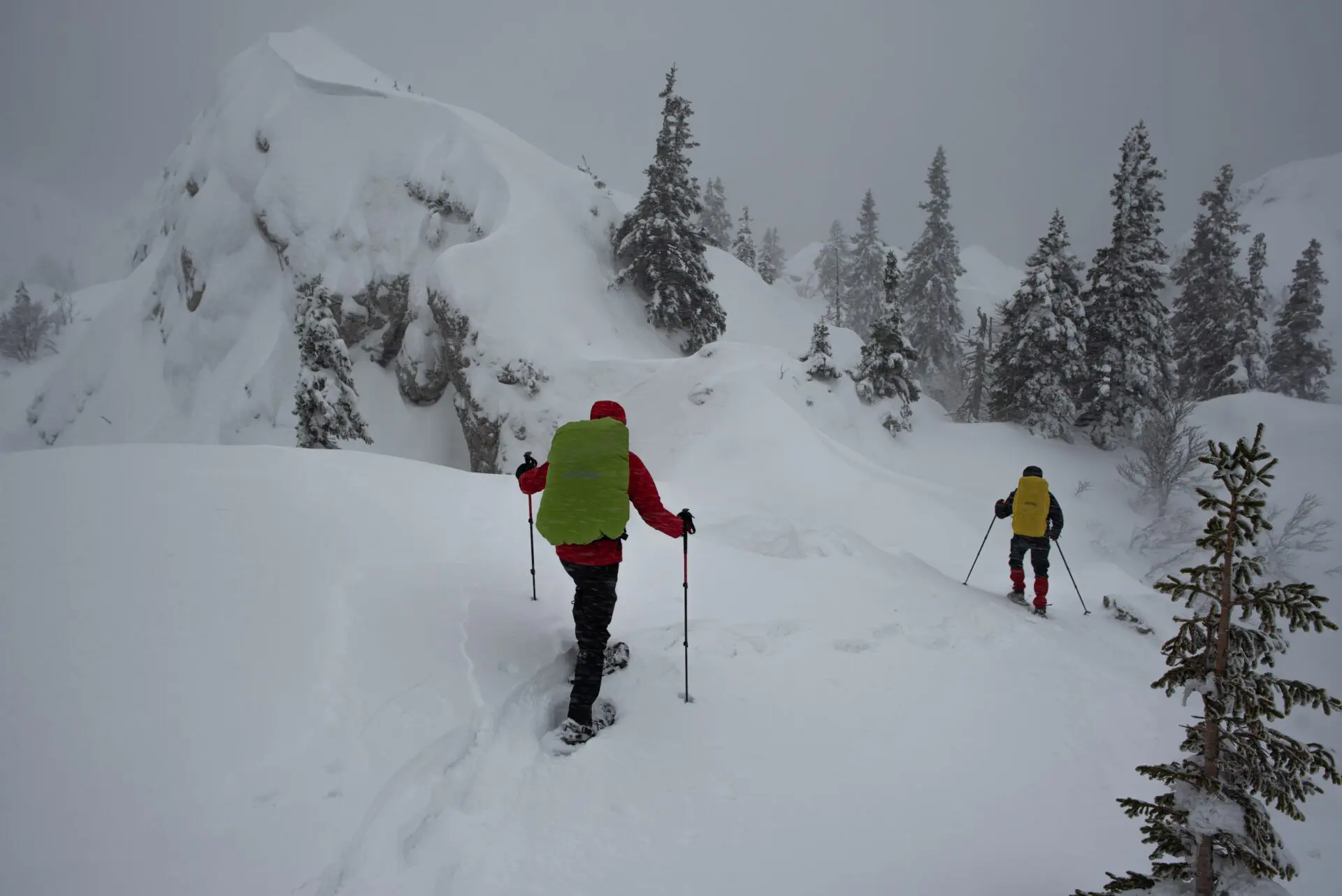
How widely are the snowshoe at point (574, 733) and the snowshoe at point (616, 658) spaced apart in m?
0.61

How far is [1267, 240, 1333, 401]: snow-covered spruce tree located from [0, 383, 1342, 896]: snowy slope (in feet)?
132

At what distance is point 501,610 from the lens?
5574mm

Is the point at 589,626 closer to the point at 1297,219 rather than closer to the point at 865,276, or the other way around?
the point at 865,276

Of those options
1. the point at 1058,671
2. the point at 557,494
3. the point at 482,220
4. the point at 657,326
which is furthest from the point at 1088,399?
the point at 557,494

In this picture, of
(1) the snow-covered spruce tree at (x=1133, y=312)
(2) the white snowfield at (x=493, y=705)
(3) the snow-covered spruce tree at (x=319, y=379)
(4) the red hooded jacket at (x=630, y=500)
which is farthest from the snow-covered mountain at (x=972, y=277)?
(4) the red hooded jacket at (x=630, y=500)

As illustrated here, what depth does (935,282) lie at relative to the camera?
42.0 metres

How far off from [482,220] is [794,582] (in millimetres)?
25426

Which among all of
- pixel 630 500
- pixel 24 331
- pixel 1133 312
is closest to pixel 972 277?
pixel 1133 312

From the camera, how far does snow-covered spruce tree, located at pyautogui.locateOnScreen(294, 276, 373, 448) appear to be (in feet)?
66.1

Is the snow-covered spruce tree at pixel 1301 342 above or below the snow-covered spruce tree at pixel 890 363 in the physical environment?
above

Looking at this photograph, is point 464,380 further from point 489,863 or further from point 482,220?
point 489,863

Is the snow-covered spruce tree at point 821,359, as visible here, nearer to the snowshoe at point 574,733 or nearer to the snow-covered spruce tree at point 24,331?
the snowshoe at point 574,733

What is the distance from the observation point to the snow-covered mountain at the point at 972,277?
221 feet

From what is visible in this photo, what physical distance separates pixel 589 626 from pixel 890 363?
25531 millimetres
